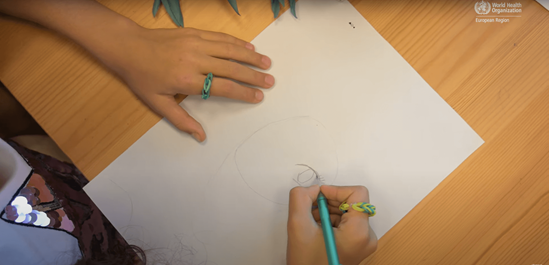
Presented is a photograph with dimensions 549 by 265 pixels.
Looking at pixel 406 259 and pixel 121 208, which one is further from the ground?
pixel 121 208

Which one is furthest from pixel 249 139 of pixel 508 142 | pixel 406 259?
pixel 508 142

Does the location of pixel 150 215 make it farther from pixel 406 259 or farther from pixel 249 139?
pixel 406 259

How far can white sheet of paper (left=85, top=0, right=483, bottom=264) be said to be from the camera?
20.6 inches

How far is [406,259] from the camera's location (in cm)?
52

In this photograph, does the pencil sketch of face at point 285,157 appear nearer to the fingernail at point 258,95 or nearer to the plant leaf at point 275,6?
Answer: the fingernail at point 258,95

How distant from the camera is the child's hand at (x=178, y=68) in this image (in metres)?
0.52

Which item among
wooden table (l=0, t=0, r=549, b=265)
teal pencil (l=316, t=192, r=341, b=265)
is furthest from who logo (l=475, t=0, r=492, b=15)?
teal pencil (l=316, t=192, r=341, b=265)

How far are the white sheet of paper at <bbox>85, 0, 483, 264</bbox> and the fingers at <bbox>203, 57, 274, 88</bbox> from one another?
26 millimetres

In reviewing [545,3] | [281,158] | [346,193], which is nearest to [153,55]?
[281,158]

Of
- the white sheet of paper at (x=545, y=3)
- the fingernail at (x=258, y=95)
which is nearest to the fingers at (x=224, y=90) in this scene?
the fingernail at (x=258, y=95)

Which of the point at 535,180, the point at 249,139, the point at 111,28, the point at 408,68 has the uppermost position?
the point at 111,28

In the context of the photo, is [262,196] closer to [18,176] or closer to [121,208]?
[121,208]

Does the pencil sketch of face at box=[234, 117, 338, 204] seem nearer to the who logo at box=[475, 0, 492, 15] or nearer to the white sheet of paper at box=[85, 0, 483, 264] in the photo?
the white sheet of paper at box=[85, 0, 483, 264]

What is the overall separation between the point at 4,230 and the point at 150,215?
21 cm
